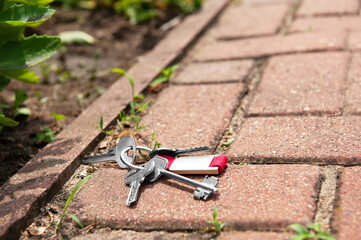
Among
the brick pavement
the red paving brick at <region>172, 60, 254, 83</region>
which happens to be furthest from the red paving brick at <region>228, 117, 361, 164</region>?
the red paving brick at <region>172, 60, 254, 83</region>

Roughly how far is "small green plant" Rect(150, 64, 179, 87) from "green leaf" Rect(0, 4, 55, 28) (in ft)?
2.39

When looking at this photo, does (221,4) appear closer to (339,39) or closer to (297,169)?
(339,39)

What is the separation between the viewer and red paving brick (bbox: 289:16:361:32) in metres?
2.56

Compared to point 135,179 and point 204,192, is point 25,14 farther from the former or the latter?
point 204,192

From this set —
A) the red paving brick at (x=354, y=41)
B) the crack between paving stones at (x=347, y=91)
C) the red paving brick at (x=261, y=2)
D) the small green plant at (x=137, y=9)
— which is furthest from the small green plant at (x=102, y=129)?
the red paving brick at (x=261, y=2)

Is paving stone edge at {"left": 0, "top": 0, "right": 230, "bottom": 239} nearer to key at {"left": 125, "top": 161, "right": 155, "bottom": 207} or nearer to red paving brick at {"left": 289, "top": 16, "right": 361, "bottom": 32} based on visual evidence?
key at {"left": 125, "top": 161, "right": 155, "bottom": 207}

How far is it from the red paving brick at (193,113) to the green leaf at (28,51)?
0.51m

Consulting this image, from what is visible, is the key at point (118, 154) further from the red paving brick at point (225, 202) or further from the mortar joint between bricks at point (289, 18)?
the mortar joint between bricks at point (289, 18)

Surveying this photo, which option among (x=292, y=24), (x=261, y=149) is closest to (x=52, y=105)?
(x=261, y=149)

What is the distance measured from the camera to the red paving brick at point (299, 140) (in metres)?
1.40

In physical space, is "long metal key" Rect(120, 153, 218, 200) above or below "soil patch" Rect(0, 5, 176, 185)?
above

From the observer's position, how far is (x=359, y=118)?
1602 millimetres

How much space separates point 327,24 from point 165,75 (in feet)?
3.91

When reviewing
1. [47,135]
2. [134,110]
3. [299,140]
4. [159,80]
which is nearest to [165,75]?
[159,80]
